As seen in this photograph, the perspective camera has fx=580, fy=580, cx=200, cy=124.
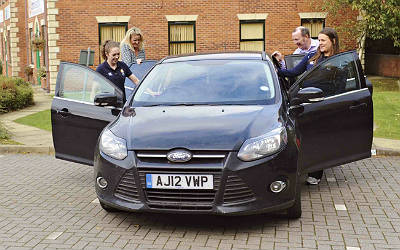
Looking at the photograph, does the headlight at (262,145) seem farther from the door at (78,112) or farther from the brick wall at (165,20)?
the brick wall at (165,20)

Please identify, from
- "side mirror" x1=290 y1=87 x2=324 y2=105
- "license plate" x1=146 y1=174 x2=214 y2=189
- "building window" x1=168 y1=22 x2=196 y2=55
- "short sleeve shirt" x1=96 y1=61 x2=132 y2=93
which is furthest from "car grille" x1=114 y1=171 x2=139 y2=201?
"building window" x1=168 y1=22 x2=196 y2=55

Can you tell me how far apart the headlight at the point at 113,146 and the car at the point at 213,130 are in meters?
0.01

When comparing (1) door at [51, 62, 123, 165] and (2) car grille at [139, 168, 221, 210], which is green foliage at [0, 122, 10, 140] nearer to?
(1) door at [51, 62, 123, 165]

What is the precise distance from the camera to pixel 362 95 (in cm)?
678

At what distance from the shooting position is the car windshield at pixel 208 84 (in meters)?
5.96

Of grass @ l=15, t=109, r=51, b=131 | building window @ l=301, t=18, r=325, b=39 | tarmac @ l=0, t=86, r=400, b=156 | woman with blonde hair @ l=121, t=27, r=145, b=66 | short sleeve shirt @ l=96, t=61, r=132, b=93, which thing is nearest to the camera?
short sleeve shirt @ l=96, t=61, r=132, b=93

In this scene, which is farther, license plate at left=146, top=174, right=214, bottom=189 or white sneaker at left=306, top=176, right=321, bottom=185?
white sneaker at left=306, top=176, right=321, bottom=185

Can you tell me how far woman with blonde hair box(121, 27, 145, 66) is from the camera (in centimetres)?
905

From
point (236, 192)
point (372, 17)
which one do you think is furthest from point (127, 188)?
point (372, 17)

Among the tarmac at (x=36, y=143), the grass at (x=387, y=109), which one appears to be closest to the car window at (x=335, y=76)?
the tarmac at (x=36, y=143)

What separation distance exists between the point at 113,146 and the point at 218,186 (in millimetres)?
1092

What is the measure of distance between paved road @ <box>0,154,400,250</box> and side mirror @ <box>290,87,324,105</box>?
3.64 ft

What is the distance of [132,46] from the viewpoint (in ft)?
30.0

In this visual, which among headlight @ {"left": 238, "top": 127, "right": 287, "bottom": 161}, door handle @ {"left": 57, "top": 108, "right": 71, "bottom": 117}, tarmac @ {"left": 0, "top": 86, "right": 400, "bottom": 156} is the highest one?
door handle @ {"left": 57, "top": 108, "right": 71, "bottom": 117}
